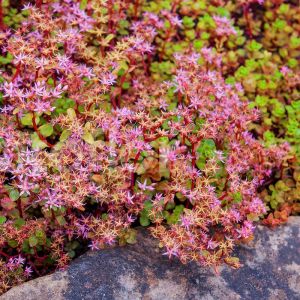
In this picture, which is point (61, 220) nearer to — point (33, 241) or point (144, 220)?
point (33, 241)

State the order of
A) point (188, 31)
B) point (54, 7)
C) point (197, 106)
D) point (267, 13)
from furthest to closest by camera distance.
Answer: point (267, 13)
point (188, 31)
point (54, 7)
point (197, 106)

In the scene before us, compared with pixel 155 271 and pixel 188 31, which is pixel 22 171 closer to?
pixel 155 271

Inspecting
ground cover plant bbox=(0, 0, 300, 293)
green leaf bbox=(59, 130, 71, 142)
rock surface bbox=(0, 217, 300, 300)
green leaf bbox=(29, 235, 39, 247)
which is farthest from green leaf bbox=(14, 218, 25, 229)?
green leaf bbox=(59, 130, 71, 142)

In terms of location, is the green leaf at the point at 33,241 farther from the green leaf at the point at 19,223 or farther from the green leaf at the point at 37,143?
the green leaf at the point at 37,143

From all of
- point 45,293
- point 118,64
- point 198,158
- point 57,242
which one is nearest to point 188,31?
point 118,64

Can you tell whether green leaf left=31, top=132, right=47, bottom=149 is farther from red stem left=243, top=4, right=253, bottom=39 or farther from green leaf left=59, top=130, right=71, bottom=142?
red stem left=243, top=4, right=253, bottom=39

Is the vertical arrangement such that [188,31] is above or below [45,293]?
above
